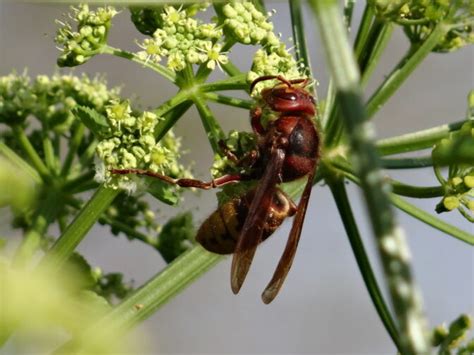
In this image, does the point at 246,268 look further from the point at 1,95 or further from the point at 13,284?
the point at 13,284

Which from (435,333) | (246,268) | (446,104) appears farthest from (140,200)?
(446,104)

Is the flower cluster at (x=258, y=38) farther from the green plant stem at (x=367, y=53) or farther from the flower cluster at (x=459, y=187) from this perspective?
the flower cluster at (x=459, y=187)

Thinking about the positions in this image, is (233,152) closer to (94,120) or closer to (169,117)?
(169,117)

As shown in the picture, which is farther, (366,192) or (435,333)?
(435,333)

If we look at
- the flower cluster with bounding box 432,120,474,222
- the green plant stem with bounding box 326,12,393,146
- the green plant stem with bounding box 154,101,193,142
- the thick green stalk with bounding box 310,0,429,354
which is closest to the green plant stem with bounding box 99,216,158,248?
the green plant stem with bounding box 154,101,193,142

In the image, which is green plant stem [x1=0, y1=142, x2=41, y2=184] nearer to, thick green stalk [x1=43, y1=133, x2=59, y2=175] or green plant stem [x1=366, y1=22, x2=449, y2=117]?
thick green stalk [x1=43, y1=133, x2=59, y2=175]

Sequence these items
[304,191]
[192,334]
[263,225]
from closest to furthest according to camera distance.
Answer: [263,225] < [304,191] < [192,334]
